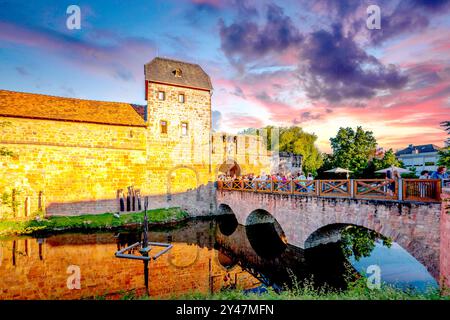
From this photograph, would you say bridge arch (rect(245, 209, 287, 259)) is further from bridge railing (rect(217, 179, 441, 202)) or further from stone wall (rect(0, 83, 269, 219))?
stone wall (rect(0, 83, 269, 219))

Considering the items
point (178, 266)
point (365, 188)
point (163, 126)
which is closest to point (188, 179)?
point (163, 126)

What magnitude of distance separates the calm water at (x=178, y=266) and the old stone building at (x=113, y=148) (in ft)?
14.3

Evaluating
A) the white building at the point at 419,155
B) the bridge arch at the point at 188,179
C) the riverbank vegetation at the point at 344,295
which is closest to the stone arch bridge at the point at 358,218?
the riverbank vegetation at the point at 344,295

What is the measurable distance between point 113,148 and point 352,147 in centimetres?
2616

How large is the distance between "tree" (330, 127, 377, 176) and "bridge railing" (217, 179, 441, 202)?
17.6 meters

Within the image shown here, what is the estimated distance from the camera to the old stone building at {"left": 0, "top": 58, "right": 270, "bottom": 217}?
1667 centimetres

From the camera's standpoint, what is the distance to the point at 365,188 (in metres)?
9.24

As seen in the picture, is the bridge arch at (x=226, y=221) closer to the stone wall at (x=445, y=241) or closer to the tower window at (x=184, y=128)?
the tower window at (x=184, y=128)

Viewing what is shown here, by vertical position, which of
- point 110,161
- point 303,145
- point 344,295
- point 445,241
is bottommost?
point 344,295

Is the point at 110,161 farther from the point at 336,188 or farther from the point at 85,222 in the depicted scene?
the point at 336,188

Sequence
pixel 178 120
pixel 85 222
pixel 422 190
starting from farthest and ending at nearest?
pixel 178 120 → pixel 85 222 → pixel 422 190

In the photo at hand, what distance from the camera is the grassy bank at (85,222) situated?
15156 mm

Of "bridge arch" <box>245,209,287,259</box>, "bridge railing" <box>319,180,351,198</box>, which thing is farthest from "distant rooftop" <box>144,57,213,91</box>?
"bridge railing" <box>319,180,351,198</box>
